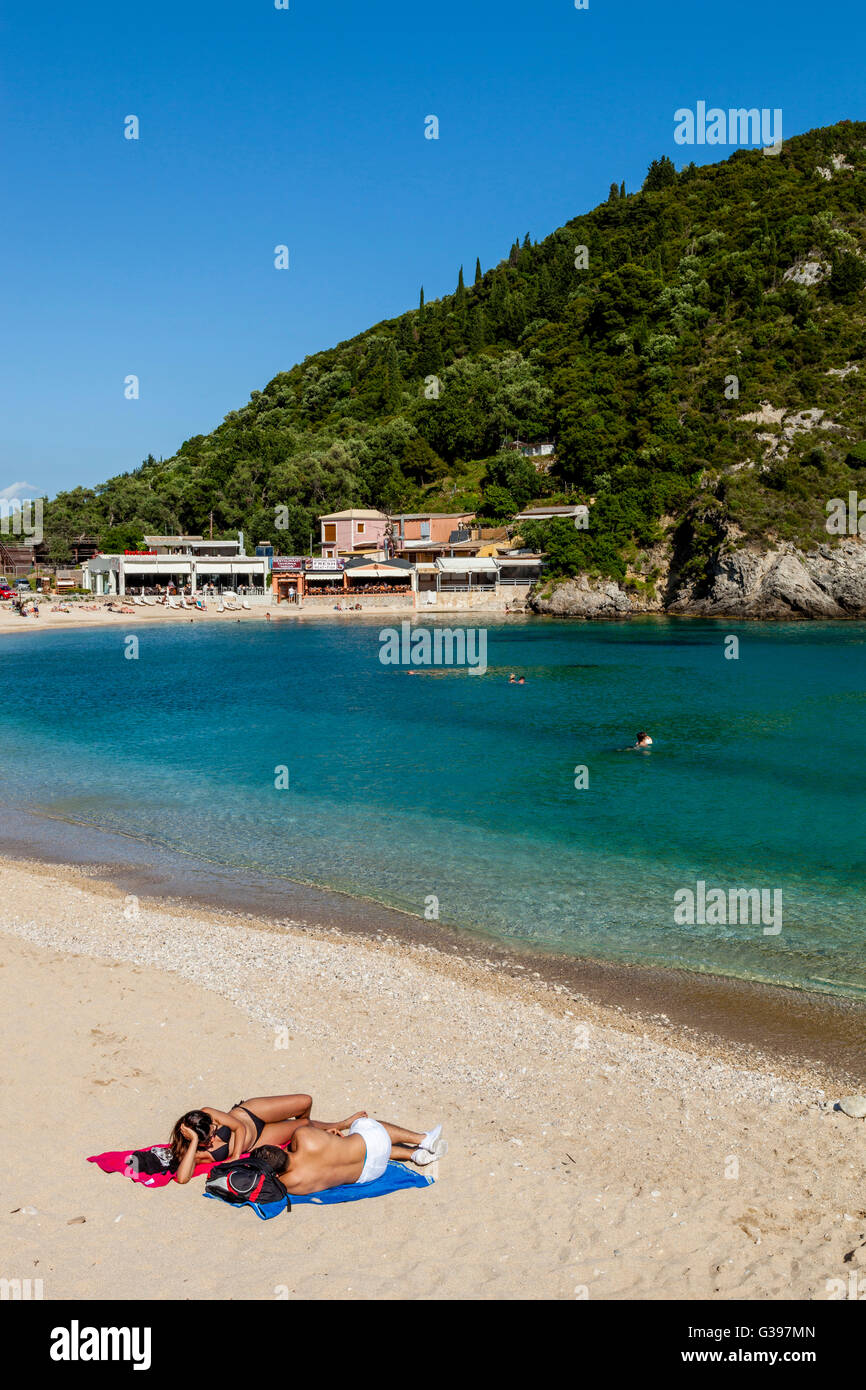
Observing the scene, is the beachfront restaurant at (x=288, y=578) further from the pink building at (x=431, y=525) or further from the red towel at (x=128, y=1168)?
the red towel at (x=128, y=1168)

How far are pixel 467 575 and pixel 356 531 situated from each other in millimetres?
18591

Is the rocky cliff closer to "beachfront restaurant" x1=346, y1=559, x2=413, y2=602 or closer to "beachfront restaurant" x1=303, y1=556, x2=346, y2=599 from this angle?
"beachfront restaurant" x1=346, y1=559, x2=413, y2=602

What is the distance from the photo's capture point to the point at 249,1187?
23.2 ft

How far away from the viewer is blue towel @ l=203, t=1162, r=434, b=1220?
23.2 feet

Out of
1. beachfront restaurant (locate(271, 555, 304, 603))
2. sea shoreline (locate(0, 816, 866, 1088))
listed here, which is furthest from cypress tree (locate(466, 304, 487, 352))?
sea shoreline (locate(0, 816, 866, 1088))

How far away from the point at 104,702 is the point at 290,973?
32793 mm

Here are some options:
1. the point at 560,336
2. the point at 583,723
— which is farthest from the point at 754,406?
the point at 583,723

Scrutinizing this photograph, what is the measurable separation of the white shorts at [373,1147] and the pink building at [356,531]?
4125 inches

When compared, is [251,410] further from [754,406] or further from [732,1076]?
[732,1076]

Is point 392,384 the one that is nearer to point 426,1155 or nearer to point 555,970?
point 555,970

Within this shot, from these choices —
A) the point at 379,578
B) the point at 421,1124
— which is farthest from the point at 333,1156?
the point at 379,578

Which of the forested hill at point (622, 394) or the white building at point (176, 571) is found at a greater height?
the forested hill at point (622, 394)

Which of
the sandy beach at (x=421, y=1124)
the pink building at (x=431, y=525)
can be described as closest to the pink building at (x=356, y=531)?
the pink building at (x=431, y=525)

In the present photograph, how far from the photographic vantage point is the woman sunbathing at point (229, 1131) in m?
7.41
